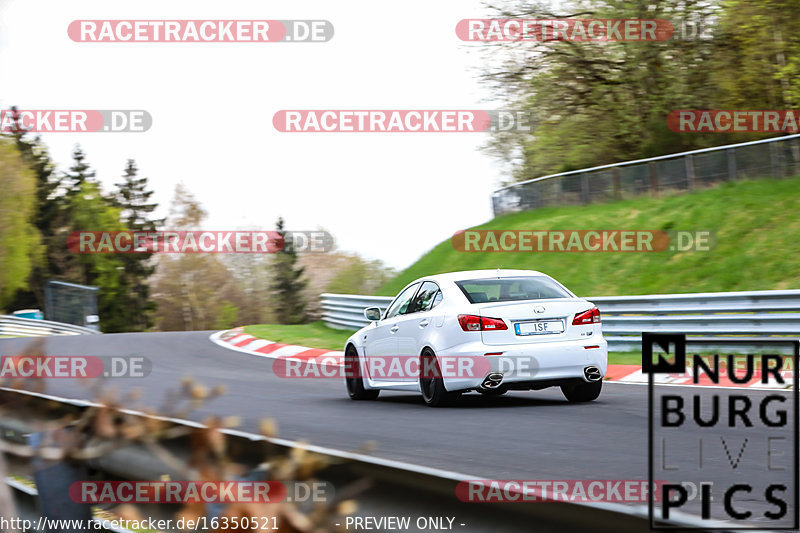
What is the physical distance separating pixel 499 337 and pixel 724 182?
50.6 ft

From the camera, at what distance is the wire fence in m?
22.9

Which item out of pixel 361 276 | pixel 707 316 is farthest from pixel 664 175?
pixel 361 276

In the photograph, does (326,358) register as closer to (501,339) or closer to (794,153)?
(501,339)

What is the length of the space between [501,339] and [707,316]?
574cm

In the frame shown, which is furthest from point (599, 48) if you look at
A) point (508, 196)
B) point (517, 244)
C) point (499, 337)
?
point (499, 337)

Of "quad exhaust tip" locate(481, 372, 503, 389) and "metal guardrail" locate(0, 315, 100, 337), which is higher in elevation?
"quad exhaust tip" locate(481, 372, 503, 389)

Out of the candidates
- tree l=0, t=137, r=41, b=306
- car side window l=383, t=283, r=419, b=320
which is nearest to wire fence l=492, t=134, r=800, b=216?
car side window l=383, t=283, r=419, b=320

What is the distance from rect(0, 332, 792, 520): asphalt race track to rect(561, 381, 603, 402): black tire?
0.13 meters

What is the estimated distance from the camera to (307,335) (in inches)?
1035

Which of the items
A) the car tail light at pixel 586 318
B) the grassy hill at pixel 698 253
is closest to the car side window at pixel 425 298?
the car tail light at pixel 586 318

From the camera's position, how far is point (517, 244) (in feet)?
91.0

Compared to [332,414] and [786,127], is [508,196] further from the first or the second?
[332,414]

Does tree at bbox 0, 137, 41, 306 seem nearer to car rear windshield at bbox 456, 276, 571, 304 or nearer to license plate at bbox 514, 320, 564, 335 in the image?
car rear windshield at bbox 456, 276, 571, 304

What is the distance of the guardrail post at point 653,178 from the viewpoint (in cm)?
2611
